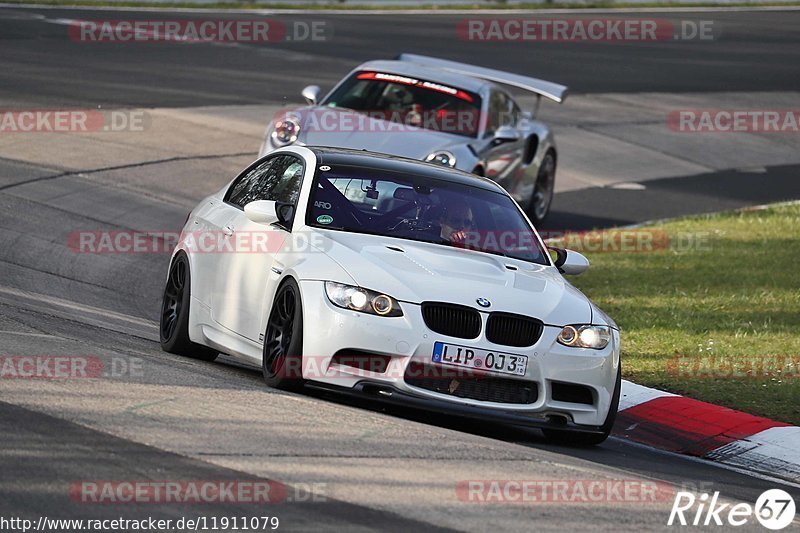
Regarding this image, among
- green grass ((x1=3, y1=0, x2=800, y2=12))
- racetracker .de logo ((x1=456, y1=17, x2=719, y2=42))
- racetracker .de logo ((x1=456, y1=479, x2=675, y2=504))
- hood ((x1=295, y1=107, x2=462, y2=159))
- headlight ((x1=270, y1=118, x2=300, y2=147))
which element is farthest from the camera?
racetracker .de logo ((x1=456, y1=17, x2=719, y2=42))

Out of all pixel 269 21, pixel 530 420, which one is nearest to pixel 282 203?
pixel 530 420

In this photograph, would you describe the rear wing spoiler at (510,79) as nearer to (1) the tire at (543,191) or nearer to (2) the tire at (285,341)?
(1) the tire at (543,191)

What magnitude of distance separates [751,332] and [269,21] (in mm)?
22492

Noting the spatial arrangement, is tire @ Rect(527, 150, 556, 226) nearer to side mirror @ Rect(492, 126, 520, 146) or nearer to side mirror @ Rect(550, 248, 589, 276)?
side mirror @ Rect(492, 126, 520, 146)

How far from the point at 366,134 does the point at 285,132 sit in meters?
0.81

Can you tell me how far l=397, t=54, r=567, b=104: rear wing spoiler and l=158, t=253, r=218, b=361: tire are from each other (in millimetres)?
7003

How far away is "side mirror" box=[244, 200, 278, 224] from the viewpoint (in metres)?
9.05

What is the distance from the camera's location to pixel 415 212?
9.34 m

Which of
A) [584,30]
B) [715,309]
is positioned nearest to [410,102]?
[715,309]

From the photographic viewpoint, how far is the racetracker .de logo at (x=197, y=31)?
28688mm

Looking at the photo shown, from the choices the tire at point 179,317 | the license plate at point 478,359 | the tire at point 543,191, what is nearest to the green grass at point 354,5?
the tire at point 543,191

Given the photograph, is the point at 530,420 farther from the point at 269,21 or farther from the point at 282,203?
the point at 269,21

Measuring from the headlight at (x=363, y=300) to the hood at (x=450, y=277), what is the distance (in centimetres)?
4

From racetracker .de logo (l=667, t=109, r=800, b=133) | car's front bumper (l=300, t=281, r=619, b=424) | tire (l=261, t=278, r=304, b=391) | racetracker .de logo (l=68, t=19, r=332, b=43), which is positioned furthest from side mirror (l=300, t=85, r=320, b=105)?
racetracker .de logo (l=68, t=19, r=332, b=43)
